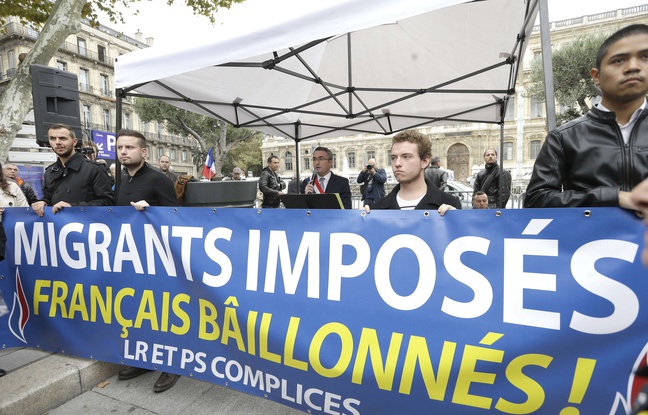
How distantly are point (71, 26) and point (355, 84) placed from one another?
5.53 m

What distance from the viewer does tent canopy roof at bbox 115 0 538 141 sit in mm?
2334

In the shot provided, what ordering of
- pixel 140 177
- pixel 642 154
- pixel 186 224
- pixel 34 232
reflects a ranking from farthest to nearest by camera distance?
pixel 140 177 → pixel 34 232 → pixel 186 224 → pixel 642 154

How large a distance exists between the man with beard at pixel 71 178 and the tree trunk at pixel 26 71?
14.8ft

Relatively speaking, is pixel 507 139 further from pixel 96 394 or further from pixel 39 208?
pixel 96 394

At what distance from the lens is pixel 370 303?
1807 millimetres

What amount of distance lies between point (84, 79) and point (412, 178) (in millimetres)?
50739

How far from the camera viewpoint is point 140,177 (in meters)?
3.12

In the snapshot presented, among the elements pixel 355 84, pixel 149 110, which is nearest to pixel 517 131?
pixel 149 110

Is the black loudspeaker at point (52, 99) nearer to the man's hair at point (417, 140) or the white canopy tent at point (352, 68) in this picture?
the white canopy tent at point (352, 68)

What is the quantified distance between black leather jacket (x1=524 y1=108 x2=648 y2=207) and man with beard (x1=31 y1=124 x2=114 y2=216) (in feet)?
10.7

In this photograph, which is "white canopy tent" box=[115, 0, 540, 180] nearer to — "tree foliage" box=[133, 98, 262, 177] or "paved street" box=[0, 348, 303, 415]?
"paved street" box=[0, 348, 303, 415]

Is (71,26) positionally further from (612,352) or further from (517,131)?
(517,131)

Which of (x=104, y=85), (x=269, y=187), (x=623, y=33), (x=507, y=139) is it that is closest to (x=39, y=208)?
(x=623, y=33)

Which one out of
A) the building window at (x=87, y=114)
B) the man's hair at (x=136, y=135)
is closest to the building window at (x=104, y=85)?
the building window at (x=87, y=114)
